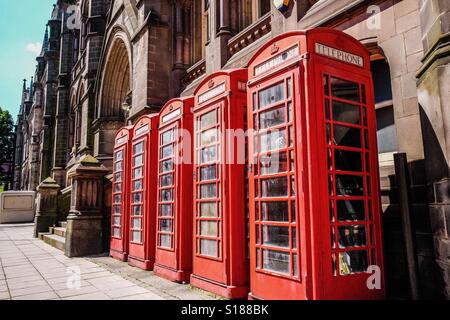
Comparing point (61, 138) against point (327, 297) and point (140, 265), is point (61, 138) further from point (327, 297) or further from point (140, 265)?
point (327, 297)

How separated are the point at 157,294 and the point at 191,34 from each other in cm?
888

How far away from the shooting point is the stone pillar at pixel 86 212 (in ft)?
28.6

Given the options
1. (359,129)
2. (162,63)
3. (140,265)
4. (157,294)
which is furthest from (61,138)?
(359,129)

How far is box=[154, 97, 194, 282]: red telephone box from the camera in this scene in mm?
5426

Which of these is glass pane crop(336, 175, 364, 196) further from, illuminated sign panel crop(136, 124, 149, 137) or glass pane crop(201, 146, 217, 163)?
illuminated sign panel crop(136, 124, 149, 137)

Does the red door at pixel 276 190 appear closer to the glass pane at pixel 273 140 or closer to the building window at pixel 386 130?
the glass pane at pixel 273 140

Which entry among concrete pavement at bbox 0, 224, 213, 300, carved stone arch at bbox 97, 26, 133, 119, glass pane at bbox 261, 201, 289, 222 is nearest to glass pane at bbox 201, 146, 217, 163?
glass pane at bbox 261, 201, 289, 222

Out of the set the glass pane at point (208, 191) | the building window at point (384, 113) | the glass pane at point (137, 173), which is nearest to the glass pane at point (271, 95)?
the glass pane at point (208, 191)

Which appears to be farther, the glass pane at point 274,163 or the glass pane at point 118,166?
the glass pane at point 118,166

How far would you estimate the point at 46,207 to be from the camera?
1368 centimetres

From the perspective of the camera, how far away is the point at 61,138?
2686 centimetres

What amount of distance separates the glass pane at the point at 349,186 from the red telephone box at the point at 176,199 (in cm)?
263

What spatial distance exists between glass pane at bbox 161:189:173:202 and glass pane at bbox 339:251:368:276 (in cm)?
319

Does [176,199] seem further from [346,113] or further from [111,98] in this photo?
[111,98]
